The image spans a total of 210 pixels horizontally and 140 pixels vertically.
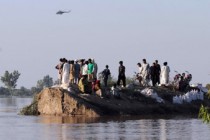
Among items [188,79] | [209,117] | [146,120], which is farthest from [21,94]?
[209,117]

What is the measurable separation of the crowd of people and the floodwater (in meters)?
2.85

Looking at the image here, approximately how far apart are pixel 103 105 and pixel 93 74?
324 cm

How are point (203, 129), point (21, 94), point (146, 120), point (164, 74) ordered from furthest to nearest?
point (21, 94), point (164, 74), point (146, 120), point (203, 129)

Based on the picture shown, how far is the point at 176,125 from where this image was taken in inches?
1145

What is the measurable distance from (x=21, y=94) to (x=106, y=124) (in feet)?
334

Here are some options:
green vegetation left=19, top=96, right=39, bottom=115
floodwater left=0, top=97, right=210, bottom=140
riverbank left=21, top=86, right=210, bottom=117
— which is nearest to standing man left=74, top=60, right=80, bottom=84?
riverbank left=21, top=86, right=210, bottom=117

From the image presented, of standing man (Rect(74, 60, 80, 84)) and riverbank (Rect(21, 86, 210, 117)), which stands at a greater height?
standing man (Rect(74, 60, 80, 84))

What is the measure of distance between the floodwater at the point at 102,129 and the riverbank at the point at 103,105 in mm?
1352

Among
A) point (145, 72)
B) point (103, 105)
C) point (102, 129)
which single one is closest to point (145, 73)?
point (145, 72)

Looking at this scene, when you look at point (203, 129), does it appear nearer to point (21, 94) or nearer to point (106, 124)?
point (106, 124)

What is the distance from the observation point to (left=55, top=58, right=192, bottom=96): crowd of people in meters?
36.2

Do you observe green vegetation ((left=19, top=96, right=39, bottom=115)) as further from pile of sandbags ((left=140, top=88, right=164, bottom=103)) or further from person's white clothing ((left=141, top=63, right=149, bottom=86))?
person's white clothing ((left=141, top=63, right=149, bottom=86))

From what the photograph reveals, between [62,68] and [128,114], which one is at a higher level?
[62,68]

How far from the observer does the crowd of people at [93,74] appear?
119 feet
